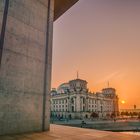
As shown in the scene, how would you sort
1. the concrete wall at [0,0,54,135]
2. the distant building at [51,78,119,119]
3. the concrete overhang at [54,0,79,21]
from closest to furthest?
the concrete wall at [0,0,54,135]
the concrete overhang at [54,0,79,21]
the distant building at [51,78,119,119]

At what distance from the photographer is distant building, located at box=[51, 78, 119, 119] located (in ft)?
370

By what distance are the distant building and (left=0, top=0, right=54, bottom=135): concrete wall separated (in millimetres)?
102616

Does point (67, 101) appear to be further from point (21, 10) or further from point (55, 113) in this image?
point (21, 10)

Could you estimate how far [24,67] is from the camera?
10.1 metres

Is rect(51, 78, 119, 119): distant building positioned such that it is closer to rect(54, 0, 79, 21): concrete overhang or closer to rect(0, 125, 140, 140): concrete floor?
rect(54, 0, 79, 21): concrete overhang

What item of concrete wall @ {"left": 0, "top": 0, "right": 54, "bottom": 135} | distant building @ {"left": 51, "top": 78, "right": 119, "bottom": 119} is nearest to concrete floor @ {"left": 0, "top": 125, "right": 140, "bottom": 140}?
concrete wall @ {"left": 0, "top": 0, "right": 54, "bottom": 135}

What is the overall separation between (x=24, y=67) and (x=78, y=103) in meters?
104

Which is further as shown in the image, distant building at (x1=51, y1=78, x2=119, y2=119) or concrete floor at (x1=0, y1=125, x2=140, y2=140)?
distant building at (x1=51, y1=78, x2=119, y2=119)

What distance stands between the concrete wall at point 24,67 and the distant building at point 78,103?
337 feet

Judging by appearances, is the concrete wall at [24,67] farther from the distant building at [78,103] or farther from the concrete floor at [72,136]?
the distant building at [78,103]

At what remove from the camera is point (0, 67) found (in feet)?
29.6

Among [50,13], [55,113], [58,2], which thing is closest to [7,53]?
[50,13]

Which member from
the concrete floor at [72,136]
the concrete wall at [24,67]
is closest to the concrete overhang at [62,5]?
the concrete wall at [24,67]

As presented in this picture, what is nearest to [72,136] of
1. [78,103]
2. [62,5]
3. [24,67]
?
[24,67]
